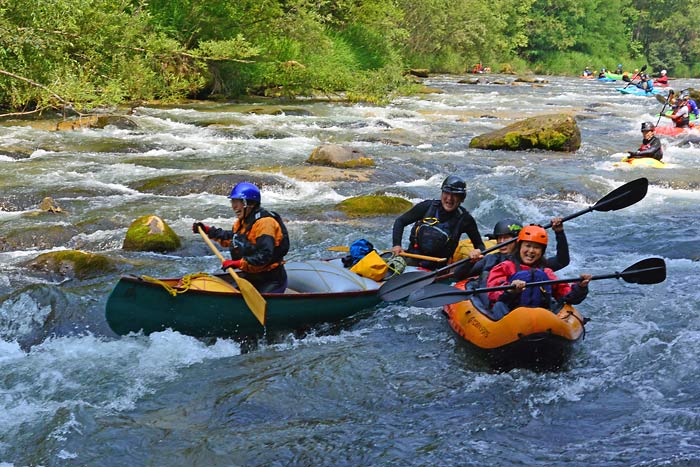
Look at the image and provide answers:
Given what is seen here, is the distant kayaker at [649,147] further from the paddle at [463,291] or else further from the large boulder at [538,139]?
the paddle at [463,291]

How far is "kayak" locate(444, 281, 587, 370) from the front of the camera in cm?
507

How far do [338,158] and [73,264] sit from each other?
6.12 metres

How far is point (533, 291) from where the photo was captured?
5414 millimetres

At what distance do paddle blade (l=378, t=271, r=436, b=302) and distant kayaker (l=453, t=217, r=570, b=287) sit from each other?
1.43 feet

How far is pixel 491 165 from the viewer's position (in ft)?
43.5

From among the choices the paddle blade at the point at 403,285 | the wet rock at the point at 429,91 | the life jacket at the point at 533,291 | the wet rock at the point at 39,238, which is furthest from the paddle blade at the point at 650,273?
the wet rock at the point at 429,91

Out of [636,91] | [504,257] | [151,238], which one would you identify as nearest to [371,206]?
[151,238]

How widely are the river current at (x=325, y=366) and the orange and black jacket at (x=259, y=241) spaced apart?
2.08 feet

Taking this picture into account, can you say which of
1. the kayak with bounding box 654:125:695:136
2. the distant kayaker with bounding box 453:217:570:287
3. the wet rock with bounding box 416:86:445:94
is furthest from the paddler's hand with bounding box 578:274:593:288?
the wet rock with bounding box 416:86:445:94

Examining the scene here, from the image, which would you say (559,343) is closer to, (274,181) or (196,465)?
(196,465)

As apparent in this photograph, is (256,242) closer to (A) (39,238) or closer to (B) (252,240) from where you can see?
(B) (252,240)

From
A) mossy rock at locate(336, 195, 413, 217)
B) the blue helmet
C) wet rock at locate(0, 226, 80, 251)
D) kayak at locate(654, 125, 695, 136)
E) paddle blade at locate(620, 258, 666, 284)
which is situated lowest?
kayak at locate(654, 125, 695, 136)

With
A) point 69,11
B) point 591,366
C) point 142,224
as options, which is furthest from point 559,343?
point 69,11

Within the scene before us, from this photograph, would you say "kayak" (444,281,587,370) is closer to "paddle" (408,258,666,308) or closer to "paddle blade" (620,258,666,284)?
"paddle" (408,258,666,308)
